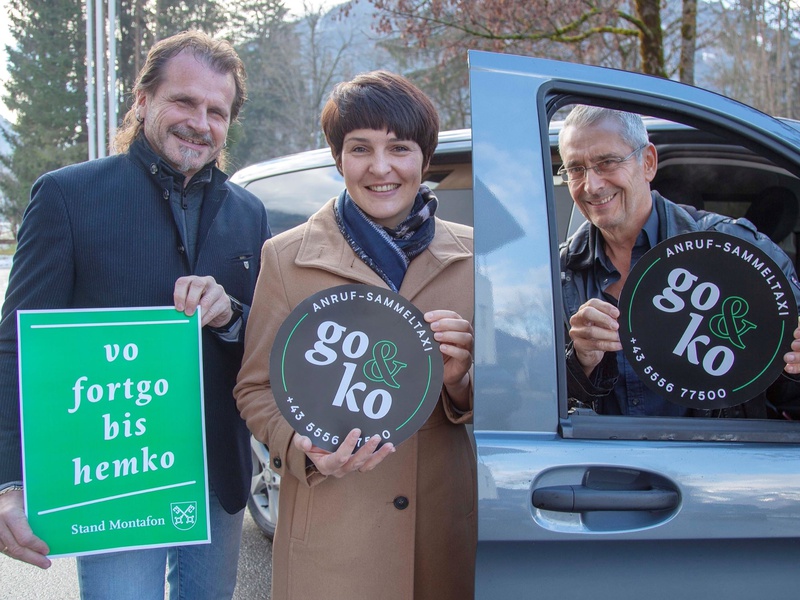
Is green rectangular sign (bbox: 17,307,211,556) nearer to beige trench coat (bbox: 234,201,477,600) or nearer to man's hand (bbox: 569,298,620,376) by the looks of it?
beige trench coat (bbox: 234,201,477,600)

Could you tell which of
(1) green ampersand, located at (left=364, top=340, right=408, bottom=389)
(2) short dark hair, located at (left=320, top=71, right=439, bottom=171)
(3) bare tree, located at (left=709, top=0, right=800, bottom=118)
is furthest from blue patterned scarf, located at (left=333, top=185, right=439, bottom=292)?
(3) bare tree, located at (left=709, top=0, right=800, bottom=118)

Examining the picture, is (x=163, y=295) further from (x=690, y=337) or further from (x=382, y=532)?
(x=690, y=337)

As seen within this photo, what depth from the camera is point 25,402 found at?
1.58 m

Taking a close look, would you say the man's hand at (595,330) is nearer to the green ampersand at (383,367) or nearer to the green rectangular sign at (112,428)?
the green ampersand at (383,367)

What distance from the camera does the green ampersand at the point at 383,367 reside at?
143 centimetres

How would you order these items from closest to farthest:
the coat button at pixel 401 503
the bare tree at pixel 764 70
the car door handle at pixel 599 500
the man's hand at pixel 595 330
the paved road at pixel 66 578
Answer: the car door handle at pixel 599 500
the man's hand at pixel 595 330
the coat button at pixel 401 503
the paved road at pixel 66 578
the bare tree at pixel 764 70

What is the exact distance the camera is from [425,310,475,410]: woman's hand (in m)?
1.46

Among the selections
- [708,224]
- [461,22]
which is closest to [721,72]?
[461,22]

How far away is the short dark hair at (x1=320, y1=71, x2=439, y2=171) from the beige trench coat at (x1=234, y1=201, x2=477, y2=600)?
10.1 inches

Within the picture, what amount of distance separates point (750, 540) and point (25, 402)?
1.56m

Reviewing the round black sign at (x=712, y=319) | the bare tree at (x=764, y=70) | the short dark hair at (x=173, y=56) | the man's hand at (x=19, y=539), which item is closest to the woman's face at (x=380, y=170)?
the short dark hair at (x=173, y=56)

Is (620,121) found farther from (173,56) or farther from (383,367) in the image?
(173,56)

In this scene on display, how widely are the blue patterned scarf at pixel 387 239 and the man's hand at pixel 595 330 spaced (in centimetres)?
42

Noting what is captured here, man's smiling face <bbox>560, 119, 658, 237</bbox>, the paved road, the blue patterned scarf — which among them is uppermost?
man's smiling face <bbox>560, 119, 658, 237</bbox>
